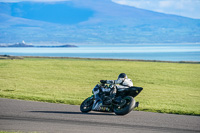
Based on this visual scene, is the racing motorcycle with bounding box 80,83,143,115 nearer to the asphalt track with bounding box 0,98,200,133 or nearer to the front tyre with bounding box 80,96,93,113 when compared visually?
the front tyre with bounding box 80,96,93,113

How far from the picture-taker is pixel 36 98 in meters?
18.4

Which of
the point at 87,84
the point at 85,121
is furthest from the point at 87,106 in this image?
the point at 87,84

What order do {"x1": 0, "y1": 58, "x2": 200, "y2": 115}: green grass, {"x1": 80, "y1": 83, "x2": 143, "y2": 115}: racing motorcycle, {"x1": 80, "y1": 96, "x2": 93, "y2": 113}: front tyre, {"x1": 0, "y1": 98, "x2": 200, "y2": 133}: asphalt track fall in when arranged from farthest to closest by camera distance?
1. {"x1": 0, "y1": 58, "x2": 200, "y2": 115}: green grass
2. {"x1": 80, "y1": 96, "x2": 93, "y2": 113}: front tyre
3. {"x1": 80, "y1": 83, "x2": 143, "y2": 115}: racing motorcycle
4. {"x1": 0, "y1": 98, "x2": 200, "y2": 133}: asphalt track

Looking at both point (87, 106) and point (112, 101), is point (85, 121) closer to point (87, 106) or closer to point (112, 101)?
point (112, 101)

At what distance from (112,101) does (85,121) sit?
64.8 inches

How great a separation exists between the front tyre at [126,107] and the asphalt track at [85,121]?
0.57 ft

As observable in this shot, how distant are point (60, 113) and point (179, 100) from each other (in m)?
7.97

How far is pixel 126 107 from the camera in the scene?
487 inches

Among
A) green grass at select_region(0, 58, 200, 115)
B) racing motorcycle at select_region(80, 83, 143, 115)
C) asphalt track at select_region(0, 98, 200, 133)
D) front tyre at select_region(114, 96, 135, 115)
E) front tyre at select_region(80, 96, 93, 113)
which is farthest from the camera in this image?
green grass at select_region(0, 58, 200, 115)

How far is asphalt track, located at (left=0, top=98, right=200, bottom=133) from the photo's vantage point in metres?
10.4

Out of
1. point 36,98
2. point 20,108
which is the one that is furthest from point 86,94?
point 20,108

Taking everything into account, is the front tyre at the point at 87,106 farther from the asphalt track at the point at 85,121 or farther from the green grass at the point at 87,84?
the green grass at the point at 87,84

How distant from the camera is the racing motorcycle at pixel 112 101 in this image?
1244 cm

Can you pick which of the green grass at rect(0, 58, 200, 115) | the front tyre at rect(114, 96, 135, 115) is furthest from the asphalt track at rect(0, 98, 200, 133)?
the green grass at rect(0, 58, 200, 115)
